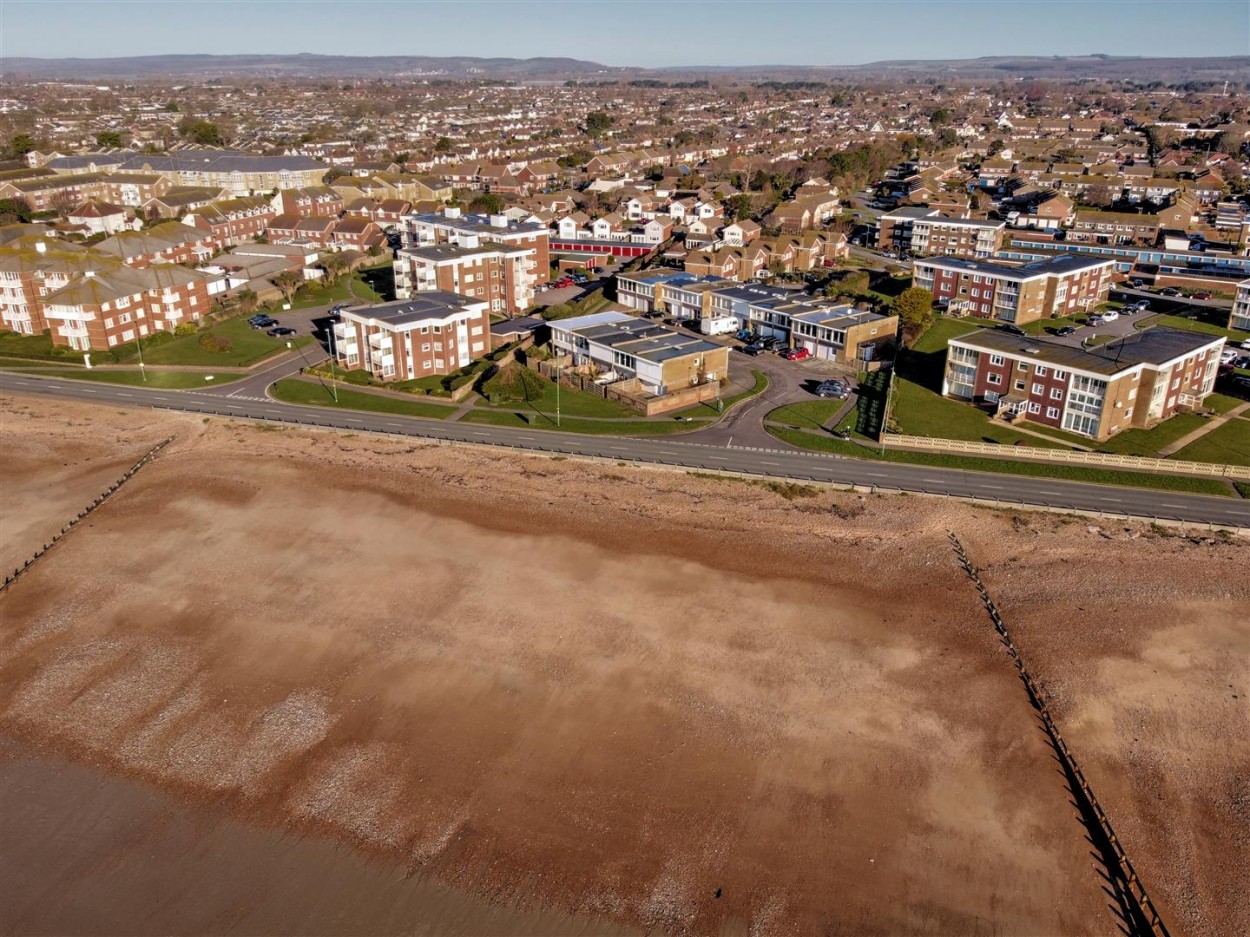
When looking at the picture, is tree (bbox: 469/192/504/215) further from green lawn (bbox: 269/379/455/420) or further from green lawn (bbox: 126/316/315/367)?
green lawn (bbox: 269/379/455/420)

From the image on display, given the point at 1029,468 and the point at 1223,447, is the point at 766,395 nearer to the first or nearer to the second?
the point at 1029,468

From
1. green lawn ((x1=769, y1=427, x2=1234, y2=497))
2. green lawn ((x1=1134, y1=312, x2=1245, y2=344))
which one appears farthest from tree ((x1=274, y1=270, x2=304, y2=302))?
green lawn ((x1=1134, y1=312, x2=1245, y2=344))

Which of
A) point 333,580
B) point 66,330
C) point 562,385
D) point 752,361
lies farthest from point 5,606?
point 752,361

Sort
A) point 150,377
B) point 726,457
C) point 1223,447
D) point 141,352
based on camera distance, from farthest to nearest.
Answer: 1. point 141,352
2. point 150,377
3. point 1223,447
4. point 726,457

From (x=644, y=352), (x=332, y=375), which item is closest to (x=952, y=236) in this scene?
(x=644, y=352)

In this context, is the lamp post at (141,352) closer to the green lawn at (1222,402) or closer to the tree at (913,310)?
the tree at (913,310)

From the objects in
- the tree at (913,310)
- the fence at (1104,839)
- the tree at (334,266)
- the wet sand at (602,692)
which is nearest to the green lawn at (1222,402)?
the tree at (913,310)
